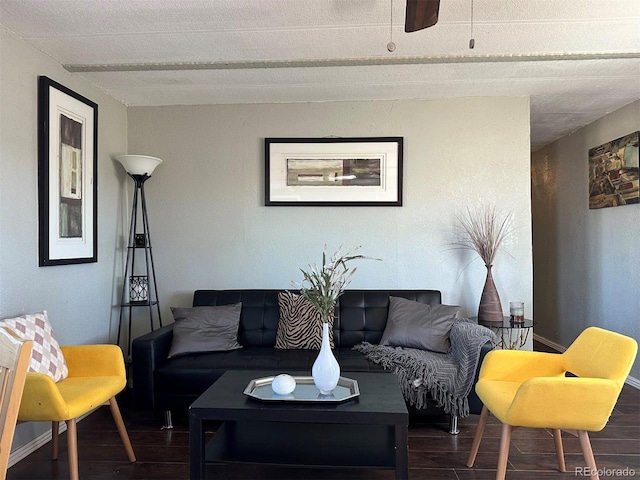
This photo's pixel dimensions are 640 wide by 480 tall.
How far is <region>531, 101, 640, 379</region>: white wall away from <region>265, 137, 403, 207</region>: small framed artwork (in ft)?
6.41

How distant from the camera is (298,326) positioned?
11.1ft

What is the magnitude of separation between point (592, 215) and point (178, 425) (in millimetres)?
4058

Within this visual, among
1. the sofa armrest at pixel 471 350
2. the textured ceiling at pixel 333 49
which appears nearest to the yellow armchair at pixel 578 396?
the sofa armrest at pixel 471 350

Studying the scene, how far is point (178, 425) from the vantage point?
10.2 feet

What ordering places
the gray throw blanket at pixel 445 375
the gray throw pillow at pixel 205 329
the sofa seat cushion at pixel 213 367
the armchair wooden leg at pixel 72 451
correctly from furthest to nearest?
the gray throw pillow at pixel 205 329 → the sofa seat cushion at pixel 213 367 → the gray throw blanket at pixel 445 375 → the armchair wooden leg at pixel 72 451

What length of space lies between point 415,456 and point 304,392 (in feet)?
2.82

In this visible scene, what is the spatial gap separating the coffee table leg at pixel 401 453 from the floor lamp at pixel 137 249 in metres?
2.45

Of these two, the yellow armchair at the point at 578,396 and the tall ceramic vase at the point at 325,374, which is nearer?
the yellow armchair at the point at 578,396

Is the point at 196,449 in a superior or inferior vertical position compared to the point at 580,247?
inferior

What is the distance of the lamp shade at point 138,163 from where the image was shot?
3.63m

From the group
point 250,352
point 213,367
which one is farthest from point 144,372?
point 250,352

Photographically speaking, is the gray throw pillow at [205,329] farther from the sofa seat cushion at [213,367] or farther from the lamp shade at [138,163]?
the lamp shade at [138,163]

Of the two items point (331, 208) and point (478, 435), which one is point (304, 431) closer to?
point (478, 435)

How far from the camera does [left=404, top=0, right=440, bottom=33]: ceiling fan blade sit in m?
1.58
